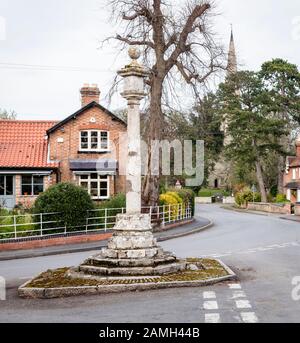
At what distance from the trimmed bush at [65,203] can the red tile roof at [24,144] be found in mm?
11788

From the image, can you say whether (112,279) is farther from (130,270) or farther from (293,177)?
(293,177)

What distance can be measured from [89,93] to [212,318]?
30.7 meters

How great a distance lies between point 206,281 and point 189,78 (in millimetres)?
18879

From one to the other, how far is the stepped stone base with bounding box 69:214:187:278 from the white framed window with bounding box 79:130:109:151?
22826 mm

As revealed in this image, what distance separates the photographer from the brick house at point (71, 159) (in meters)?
34.3

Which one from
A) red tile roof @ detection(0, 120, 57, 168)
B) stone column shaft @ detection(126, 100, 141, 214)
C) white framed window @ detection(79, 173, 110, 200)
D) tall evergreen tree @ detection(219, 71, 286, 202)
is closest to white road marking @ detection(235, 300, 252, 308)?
stone column shaft @ detection(126, 100, 141, 214)

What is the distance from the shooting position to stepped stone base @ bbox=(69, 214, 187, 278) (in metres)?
12.1

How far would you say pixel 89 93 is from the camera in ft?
124

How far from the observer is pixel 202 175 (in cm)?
8069

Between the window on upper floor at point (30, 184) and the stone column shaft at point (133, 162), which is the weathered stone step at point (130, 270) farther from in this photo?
the window on upper floor at point (30, 184)

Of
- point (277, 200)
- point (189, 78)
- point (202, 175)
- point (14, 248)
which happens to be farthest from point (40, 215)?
point (202, 175)

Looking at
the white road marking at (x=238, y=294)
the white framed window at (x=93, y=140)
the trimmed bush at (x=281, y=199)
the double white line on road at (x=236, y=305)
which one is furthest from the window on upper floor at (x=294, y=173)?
the white road marking at (x=238, y=294)

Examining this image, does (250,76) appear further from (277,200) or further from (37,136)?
(37,136)

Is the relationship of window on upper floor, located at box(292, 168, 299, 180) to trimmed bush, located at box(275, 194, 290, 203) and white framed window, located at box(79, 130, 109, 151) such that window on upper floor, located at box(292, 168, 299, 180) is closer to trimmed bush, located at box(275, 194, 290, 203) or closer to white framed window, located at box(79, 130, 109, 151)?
trimmed bush, located at box(275, 194, 290, 203)
